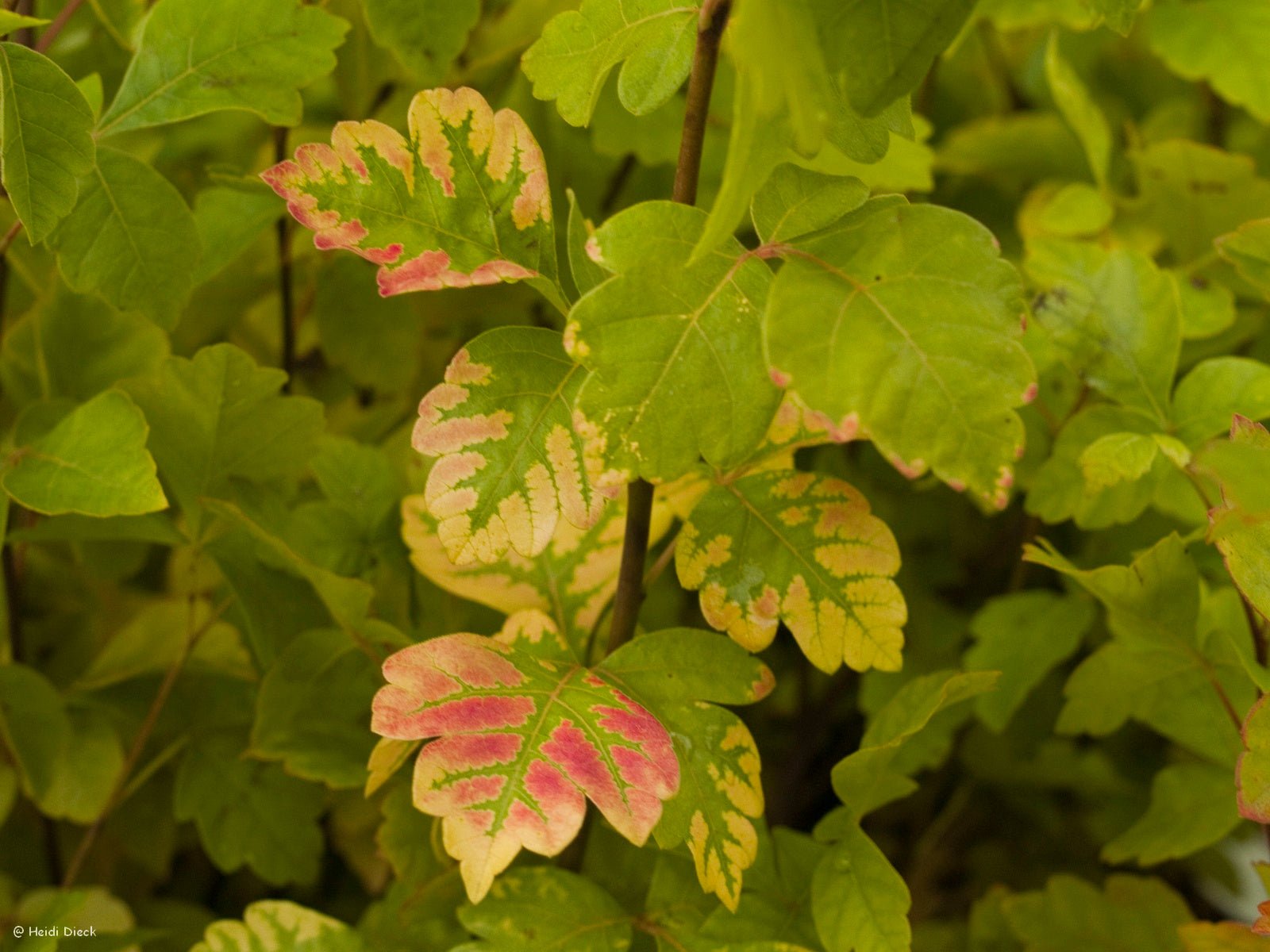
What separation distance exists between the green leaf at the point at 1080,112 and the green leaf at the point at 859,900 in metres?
0.57

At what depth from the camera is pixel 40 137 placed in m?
0.50

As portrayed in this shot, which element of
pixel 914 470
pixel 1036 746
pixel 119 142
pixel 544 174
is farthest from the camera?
pixel 1036 746

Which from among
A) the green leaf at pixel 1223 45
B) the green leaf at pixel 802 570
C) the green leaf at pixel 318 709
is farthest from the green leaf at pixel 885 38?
the green leaf at pixel 1223 45

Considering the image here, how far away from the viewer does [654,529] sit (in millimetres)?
621

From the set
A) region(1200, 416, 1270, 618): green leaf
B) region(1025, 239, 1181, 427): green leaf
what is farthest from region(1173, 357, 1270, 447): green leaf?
region(1200, 416, 1270, 618): green leaf

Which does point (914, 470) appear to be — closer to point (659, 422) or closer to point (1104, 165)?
point (659, 422)

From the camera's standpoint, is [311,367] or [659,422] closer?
[659,422]

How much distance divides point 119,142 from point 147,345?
201 mm

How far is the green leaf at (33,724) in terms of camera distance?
2.25 ft

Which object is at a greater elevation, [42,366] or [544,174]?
[544,174]

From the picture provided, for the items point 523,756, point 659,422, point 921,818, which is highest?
point 659,422

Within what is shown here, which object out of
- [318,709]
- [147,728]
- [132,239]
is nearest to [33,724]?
[147,728]

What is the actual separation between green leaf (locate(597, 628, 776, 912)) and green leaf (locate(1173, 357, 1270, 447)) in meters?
0.31

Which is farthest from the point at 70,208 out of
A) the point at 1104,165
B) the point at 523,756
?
the point at 1104,165
